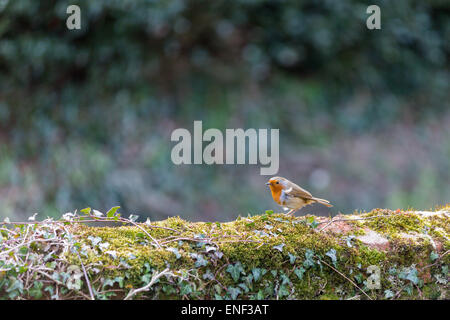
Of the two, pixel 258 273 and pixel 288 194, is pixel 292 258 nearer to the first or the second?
pixel 258 273

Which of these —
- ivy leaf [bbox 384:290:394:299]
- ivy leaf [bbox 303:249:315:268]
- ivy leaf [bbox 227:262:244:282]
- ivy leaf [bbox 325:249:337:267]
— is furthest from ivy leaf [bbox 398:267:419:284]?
ivy leaf [bbox 227:262:244:282]

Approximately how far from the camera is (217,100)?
6758 mm

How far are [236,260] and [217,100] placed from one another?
474 cm

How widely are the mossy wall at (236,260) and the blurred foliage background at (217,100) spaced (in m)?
3.24

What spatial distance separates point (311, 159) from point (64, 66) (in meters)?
3.74

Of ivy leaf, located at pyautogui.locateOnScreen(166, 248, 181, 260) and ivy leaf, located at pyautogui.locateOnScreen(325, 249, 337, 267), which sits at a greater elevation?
ivy leaf, located at pyautogui.locateOnScreen(166, 248, 181, 260)

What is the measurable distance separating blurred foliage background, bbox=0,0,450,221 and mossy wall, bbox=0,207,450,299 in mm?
3244

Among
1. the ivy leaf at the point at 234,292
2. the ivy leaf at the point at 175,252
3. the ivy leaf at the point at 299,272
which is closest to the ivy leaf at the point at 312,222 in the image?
the ivy leaf at the point at 299,272

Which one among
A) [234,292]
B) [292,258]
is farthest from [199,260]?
[292,258]

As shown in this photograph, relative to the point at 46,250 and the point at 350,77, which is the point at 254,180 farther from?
the point at 46,250

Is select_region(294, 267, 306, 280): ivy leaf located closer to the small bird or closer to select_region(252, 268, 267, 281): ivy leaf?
select_region(252, 268, 267, 281): ivy leaf

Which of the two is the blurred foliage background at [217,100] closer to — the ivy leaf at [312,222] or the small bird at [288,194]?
the small bird at [288,194]

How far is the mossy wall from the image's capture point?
2035 millimetres

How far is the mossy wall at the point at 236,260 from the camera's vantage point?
204 centimetres
